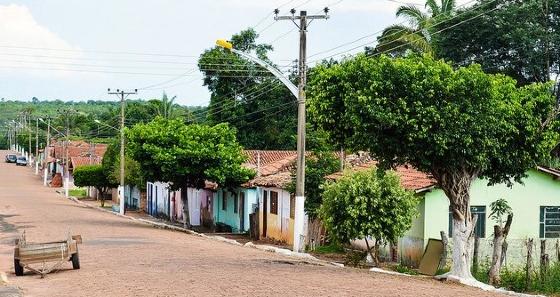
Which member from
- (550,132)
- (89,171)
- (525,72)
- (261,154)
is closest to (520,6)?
(525,72)

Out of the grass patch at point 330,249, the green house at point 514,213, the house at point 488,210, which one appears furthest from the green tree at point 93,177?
the green house at point 514,213

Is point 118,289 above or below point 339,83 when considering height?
below

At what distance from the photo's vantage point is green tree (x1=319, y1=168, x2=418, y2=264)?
23141 millimetres

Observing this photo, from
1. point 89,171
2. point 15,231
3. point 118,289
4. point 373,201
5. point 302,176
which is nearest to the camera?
point 118,289

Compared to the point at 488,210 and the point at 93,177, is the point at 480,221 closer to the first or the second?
the point at 488,210

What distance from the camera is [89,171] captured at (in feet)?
234

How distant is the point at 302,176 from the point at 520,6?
20.7 meters

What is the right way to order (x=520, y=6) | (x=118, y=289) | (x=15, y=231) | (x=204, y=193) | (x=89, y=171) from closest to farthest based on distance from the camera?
1. (x=118, y=289)
2. (x=15, y=231)
3. (x=520, y=6)
4. (x=204, y=193)
5. (x=89, y=171)

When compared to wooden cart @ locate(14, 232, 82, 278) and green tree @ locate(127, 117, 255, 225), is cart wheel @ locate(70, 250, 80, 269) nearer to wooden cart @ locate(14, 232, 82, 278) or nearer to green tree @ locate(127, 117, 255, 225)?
wooden cart @ locate(14, 232, 82, 278)

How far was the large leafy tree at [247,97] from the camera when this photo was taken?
205ft

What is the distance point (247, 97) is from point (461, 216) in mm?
45244

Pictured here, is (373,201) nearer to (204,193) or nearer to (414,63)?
(414,63)

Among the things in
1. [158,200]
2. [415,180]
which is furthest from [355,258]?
[158,200]

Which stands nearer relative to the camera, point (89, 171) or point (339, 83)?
point (339, 83)
